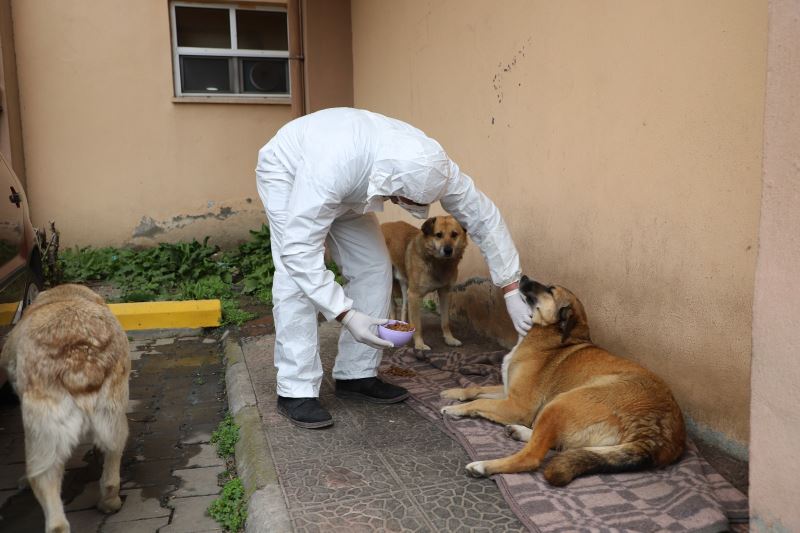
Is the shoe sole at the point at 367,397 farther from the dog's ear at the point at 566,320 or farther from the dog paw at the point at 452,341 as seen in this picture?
the dog paw at the point at 452,341

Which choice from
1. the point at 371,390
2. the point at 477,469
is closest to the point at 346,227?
the point at 371,390

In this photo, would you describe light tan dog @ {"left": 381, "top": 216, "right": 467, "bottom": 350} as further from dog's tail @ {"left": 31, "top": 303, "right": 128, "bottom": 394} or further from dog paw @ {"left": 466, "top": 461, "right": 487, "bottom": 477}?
dog's tail @ {"left": 31, "top": 303, "right": 128, "bottom": 394}

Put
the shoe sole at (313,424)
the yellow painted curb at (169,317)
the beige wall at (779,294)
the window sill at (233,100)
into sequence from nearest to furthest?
the beige wall at (779,294), the shoe sole at (313,424), the yellow painted curb at (169,317), the window sill at (233,100)

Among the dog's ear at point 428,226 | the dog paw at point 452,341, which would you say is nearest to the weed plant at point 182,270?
the dog paw at point 452,341

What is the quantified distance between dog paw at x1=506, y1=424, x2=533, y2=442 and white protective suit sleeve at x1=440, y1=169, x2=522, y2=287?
840 millimetres

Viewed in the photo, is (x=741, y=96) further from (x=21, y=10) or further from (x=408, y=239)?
(x=21, y=10)

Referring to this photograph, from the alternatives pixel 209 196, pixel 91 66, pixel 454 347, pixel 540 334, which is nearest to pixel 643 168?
pixel 540 334

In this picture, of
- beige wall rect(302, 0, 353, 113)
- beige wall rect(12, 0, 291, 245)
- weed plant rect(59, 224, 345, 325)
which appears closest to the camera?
weed plant rect(59, 224, 345, 325)

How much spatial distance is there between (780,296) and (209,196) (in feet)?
28.6

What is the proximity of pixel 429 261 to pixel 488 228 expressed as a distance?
158 centimetres

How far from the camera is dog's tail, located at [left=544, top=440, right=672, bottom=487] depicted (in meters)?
2.72

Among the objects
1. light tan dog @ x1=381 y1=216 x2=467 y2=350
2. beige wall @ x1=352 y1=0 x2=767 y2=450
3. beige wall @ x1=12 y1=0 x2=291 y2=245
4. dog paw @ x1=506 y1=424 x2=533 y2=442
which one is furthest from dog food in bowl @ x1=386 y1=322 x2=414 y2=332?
beige wall @ x1=12 y1=0 x2=291 y2=245

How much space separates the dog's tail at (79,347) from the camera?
2.55m

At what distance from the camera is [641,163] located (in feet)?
11.5
